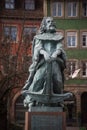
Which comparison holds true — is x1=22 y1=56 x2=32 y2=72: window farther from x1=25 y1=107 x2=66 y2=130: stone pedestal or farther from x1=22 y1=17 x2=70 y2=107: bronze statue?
x1=25 y1=107 x2=66 y2=130: stone pedestal

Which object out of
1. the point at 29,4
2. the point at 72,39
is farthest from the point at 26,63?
the point at 29,4

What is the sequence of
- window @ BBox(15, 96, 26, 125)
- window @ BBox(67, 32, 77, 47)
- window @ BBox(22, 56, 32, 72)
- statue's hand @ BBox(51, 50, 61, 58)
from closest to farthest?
statue's hand @ BBox(51, 50, 61, 58) < window @ BBox(22, 56, 32, 72) < window @ BBox(15, 96, 26, 125) < window @ BBox(67, 32, 77, 47)

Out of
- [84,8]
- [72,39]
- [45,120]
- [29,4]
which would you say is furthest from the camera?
[29,4]

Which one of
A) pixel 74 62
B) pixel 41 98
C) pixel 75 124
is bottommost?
pixel 75 124

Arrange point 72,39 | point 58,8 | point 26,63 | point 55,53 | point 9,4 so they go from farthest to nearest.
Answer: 1. point 9,4
2. point 58,8
3. point 72,39
4. point 26,63
5. point 55,53

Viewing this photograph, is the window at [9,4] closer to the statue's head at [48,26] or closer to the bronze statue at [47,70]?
the statue's head at [48,26]

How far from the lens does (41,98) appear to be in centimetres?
1345

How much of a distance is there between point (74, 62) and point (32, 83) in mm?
40166

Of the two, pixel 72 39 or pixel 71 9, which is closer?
A: pixel 72 39

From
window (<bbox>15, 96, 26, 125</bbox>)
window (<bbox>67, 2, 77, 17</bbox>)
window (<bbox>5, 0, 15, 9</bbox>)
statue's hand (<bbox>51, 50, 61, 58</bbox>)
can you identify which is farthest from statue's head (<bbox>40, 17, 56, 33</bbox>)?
window (<bbox>5, 0, 15, 9</bbox>)

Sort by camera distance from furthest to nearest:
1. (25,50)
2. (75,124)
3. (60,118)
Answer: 1. (75,124)
2. (25,50)
3. (60,118)

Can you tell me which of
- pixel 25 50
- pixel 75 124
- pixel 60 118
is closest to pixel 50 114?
pixel 60 118

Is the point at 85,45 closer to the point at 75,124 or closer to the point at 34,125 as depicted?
the point at 75,124

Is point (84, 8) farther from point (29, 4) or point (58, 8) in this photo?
point (29, 4)
